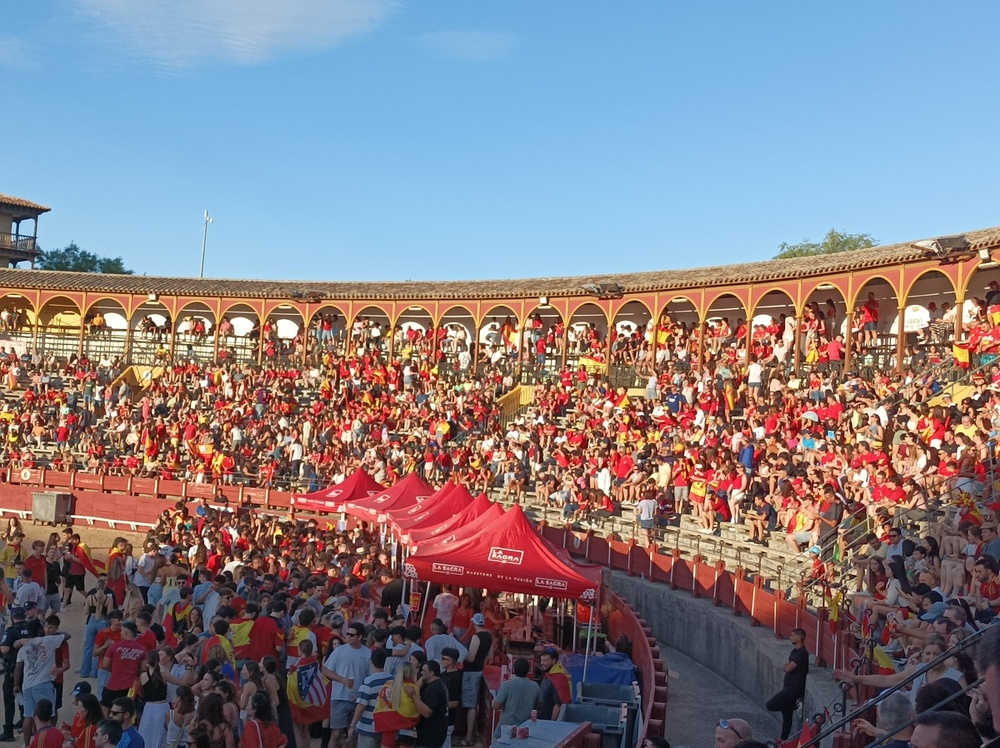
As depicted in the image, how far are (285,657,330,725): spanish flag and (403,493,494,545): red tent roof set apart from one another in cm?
586

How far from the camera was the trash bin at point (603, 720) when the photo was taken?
1189 centimetres

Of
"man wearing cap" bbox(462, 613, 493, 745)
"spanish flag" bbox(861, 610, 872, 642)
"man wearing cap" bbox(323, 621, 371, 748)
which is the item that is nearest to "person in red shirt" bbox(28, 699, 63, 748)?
"man wearing cap" bbox(323, 621, 371, 748)

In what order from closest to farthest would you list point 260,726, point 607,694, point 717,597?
point 260,726 < point 607,694 < point 717,597

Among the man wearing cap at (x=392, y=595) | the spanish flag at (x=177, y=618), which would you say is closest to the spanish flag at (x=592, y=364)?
the man wearing cap at (x=392, y=595)

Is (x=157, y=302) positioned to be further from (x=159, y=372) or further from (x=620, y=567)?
(x=620, y=567)

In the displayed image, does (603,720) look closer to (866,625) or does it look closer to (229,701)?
(866,625)

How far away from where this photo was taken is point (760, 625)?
17.5 m

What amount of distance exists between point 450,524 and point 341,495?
250 inches

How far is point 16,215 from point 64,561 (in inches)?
1913

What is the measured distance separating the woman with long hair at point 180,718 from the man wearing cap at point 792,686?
21.0ft

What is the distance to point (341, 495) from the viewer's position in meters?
24.2

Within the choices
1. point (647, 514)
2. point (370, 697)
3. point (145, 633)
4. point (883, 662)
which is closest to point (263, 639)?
point (145, 633)

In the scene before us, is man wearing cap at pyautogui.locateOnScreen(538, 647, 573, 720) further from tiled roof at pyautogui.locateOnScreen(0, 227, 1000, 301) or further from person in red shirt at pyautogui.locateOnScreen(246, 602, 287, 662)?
tiled roof at pyautogui.locateOnScreen(0, 227, 1000, 301)

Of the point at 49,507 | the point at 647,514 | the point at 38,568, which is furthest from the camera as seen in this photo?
the point at 49,507
